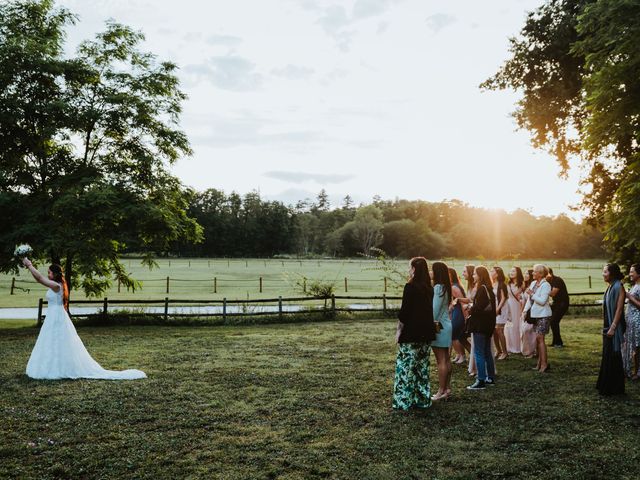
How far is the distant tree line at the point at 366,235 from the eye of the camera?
410 feet

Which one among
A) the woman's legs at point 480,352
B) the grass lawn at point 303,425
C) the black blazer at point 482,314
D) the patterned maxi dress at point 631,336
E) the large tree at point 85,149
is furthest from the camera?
the large tree at point 85,149

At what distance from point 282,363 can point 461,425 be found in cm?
525

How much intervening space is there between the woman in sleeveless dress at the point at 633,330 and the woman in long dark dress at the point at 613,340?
1.33 m

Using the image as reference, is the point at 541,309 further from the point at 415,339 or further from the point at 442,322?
the point at 415,339

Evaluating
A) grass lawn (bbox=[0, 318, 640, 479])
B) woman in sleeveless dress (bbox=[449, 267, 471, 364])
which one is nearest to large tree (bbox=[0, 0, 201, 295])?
grass lawn (bbox=[0, 318, 640, 479])

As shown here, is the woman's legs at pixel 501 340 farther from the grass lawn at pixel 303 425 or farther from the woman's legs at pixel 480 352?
the woman's legs at pixel 480 352

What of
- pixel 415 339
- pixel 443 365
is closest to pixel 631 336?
pixel 443 365

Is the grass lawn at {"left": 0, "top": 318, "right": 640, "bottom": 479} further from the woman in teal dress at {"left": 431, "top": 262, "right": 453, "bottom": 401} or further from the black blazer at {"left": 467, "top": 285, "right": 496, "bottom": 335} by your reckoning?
the black blazer at {"left": 467, "top": 285, "right": 496, "bottom": 335}

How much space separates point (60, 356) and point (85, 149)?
→ 11994 mm

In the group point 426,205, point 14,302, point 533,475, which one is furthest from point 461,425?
point 426,205

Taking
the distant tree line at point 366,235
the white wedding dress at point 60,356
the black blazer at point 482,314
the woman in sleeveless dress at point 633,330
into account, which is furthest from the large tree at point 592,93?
the distant tree line at point 366,235

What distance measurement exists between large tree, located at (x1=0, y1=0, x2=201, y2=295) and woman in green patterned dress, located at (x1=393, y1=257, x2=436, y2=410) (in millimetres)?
12086

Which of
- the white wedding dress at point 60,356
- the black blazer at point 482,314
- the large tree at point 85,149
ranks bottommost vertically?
the white wedding dress at point 60,356

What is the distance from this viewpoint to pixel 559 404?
26.2ft
